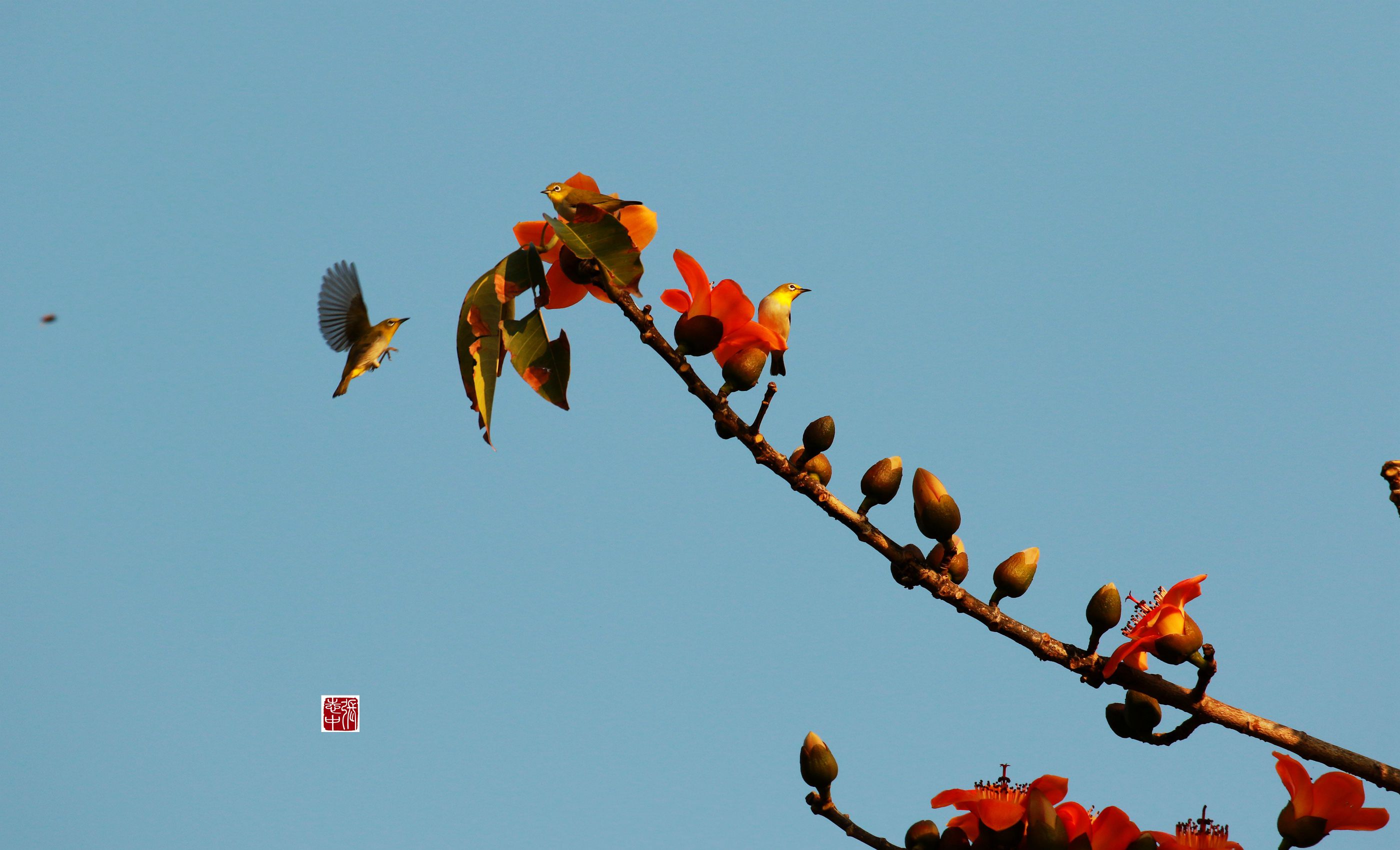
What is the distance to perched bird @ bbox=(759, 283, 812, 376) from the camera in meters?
2.41

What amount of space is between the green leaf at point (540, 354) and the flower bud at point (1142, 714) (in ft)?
4.28

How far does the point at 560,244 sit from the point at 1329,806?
6.27ft

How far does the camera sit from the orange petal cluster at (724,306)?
2352mm

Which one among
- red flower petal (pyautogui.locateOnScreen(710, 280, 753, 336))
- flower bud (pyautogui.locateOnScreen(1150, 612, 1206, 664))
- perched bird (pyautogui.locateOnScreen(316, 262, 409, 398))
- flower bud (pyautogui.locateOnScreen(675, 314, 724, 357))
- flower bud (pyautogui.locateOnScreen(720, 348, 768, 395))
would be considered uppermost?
perched bird (pyautogui.locateOnScreen(316, 262, 409, 398))

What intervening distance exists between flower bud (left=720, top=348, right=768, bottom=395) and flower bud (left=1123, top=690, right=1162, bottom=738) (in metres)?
1.00

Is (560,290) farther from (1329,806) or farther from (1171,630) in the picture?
(1329,806)

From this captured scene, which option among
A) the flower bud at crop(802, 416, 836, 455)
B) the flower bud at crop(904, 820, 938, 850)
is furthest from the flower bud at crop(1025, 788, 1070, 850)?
the flower bud at crop(802, 416, 836, 455)

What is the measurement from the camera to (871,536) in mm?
2254

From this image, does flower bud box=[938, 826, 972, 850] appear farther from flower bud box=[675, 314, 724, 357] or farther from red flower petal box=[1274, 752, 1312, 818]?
flower bud box=[675, 314, 724, 357]

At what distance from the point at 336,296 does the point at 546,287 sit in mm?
5837

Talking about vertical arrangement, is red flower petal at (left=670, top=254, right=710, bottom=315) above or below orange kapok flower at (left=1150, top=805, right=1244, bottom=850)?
above

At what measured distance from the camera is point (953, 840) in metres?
2.26

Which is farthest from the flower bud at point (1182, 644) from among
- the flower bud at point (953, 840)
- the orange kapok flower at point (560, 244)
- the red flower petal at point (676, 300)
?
the orange kapok flower at point (560, 244)

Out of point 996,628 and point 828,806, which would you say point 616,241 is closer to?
point 996,628
